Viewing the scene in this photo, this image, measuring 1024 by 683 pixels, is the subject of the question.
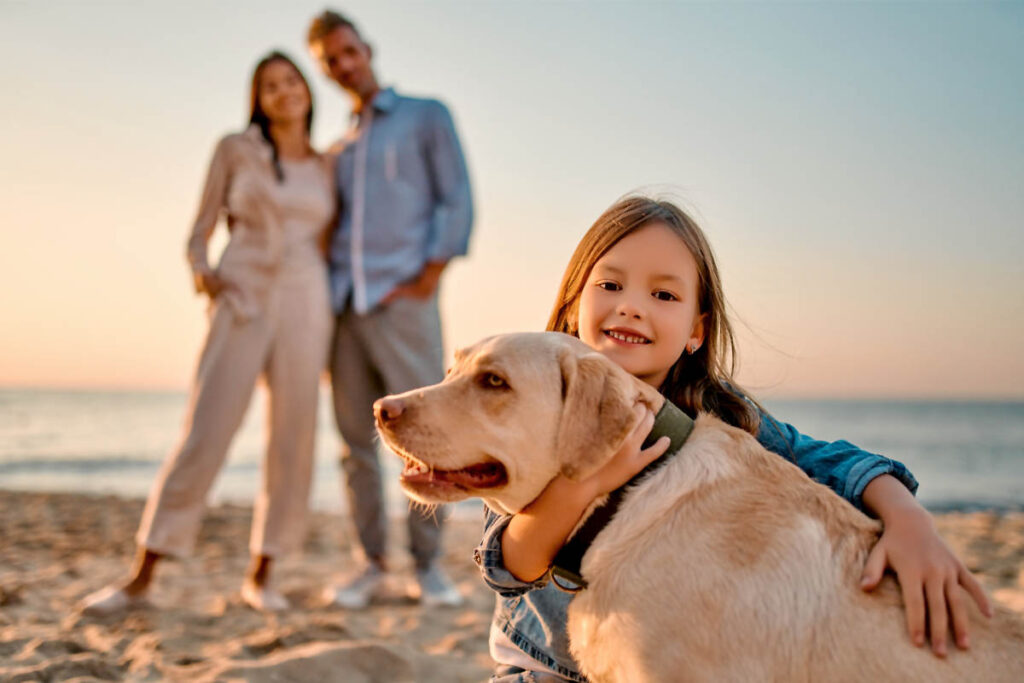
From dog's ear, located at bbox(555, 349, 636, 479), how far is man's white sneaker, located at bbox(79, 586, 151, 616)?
10.9 feet

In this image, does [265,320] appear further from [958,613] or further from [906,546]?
[958,613]

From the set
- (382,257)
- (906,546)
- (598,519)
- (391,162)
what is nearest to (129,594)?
(382,257)

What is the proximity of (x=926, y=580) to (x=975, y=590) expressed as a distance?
16 cm

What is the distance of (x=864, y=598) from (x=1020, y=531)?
26.8 feet

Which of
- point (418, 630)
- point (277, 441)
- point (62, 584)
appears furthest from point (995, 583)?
point (62, 584)

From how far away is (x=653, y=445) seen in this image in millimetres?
2119

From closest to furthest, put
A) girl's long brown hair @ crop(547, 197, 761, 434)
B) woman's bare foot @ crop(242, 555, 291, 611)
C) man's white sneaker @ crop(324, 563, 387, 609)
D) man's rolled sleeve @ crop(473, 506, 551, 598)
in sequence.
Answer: man's rolled sleeve @ crop(473, 506, 551, 598), girl's long brown hair @ crop(547, 197, 761, 434), woman's bare foot @ crop(242, 555, 291, 611), man's white sneaker @ crop(324, 563, 387, 609)

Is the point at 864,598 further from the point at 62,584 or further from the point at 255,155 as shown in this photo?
the point at 62,584

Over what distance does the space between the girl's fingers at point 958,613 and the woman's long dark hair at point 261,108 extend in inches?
169

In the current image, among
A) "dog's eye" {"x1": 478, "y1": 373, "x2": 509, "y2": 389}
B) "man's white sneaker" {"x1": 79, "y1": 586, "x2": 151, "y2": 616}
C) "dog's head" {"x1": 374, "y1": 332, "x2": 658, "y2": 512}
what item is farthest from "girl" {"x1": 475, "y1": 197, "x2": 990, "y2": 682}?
"man's white sneaker" {"x1": 79, "y1": 586, "x2": 151, "y2": 616}

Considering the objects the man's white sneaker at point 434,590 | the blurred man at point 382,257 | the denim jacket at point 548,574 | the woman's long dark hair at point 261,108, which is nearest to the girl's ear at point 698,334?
the denim jacket at point 548,574

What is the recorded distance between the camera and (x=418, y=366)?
5039 mm

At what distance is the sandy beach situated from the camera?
3.34 metres

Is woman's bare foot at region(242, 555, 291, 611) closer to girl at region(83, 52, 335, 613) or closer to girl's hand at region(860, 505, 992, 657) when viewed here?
girl at region(83, 52, 335, 613)
